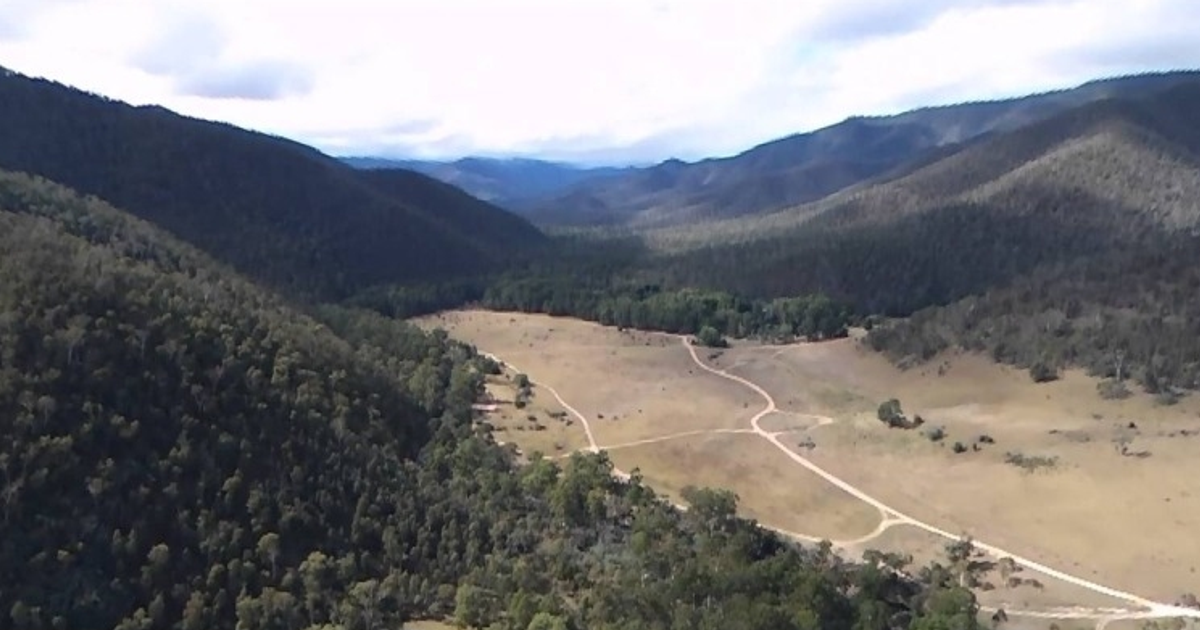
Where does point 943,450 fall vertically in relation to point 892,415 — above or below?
below

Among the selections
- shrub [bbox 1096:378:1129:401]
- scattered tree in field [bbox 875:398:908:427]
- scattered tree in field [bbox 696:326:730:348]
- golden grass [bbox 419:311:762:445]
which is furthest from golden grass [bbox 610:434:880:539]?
scattered tree in field [bbox 696:326:730:348]

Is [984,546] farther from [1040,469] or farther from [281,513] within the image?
[281,513]

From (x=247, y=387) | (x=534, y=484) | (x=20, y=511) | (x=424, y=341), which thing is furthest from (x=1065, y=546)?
(x=424, y=341)

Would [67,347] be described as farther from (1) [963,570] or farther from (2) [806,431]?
(2) [806,431]

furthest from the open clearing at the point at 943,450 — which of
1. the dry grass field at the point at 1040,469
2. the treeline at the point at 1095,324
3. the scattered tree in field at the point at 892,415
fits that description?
the treeline at the point at 1095,324

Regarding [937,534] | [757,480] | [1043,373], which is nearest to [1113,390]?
[1043,373]
